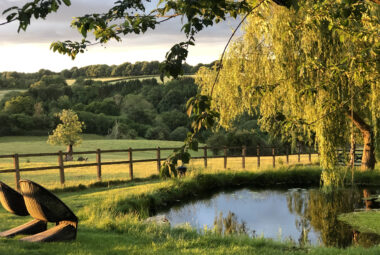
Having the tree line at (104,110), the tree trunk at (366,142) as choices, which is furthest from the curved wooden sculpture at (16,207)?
the tree line at (104,110)

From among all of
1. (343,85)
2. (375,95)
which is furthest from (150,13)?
(375,95)

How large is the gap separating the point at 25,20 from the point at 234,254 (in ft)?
15.0

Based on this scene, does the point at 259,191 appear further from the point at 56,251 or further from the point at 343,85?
the point at 56,251

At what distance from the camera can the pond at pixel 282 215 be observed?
31.9ft

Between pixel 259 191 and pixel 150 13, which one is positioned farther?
pixel 259 191

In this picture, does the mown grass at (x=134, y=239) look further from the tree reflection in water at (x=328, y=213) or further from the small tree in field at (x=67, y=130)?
the small tree in field at (x=67, y=130)

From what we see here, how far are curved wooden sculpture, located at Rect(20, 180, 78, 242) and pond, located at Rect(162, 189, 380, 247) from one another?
347 cm

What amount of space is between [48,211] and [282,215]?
8382mm

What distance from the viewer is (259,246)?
722 cm

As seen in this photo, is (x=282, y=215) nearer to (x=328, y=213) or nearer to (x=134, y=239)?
(x=328, y=213)

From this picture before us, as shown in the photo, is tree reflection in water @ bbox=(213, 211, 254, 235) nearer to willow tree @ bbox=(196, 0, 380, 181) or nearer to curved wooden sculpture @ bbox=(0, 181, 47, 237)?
willow tree @ bbox=(196, 0, 380, 181)

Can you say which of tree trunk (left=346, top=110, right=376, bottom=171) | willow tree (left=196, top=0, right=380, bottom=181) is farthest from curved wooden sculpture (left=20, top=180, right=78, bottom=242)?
tree trunk (left=346, top=110, right=376, bottom=171)

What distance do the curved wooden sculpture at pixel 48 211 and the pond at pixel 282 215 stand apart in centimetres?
347

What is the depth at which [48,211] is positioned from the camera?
18.6 feet
